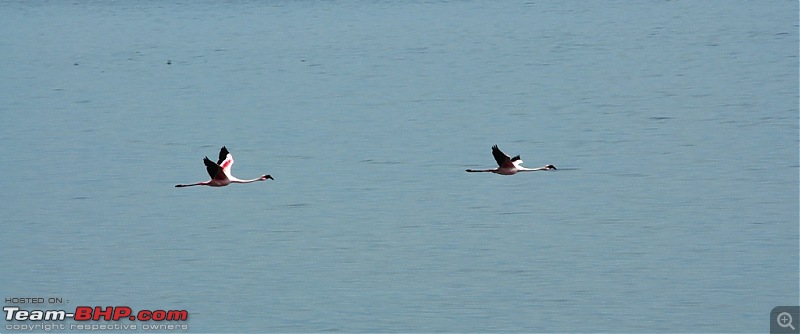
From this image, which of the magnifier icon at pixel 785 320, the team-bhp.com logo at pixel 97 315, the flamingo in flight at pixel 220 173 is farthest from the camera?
the flamingo in flight at pixel 220 173

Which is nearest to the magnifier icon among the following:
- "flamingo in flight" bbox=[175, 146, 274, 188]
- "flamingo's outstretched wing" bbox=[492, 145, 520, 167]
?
"flamingo's outstretched wing" bbox=[492, 145, 520, 167]

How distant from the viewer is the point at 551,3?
44.9 metres

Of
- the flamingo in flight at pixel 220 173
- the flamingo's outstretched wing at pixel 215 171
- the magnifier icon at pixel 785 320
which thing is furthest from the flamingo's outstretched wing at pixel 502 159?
the magnifier icon at pixel 785 320

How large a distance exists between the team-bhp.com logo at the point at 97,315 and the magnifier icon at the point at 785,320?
5745 millimetres

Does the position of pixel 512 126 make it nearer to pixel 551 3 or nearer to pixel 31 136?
pixel 31 136

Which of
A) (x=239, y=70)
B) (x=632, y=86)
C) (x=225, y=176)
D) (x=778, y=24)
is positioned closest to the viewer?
(x=225, y=176)

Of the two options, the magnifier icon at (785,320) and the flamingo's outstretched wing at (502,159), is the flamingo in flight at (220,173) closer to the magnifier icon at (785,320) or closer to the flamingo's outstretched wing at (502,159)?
the flamingo's outstretched wing at (502,159)

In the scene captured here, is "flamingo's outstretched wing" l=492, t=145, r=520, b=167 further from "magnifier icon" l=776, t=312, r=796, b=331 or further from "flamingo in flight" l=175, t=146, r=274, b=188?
"magnifier icon" l=776, t=312, r=796, b=331

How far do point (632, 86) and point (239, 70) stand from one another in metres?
9.21

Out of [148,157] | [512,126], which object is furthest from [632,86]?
[148,157]

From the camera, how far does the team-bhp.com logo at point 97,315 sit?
601 inches

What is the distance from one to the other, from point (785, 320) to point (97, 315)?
676 cm

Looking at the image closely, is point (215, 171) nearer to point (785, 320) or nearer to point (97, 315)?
point (97, 315)

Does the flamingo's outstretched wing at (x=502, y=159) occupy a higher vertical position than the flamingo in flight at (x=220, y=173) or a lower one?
higher
